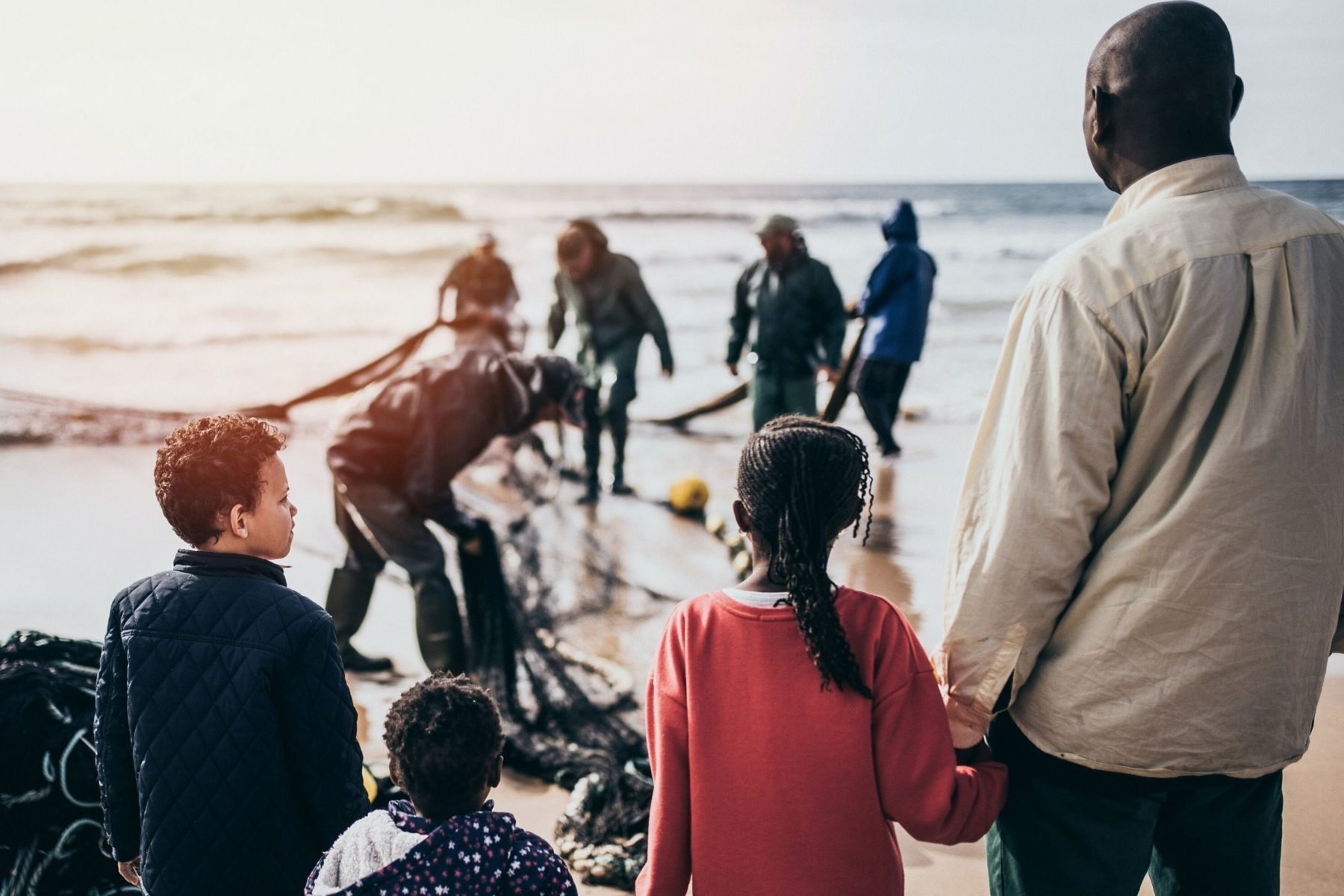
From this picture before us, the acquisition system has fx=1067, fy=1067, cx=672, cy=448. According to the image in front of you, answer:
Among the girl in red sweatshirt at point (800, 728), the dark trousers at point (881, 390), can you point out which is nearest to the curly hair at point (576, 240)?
the dark trousers at point (881, 390)

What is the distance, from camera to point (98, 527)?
6.64 metres

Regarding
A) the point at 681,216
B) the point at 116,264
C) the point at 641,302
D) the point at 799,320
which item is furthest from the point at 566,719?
the point at 681,216

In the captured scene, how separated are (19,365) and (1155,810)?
20.3 m

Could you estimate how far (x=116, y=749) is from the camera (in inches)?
78.5

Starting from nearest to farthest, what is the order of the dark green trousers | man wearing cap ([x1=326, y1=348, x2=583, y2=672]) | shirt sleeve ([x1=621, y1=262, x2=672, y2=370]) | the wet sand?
the wet sand, man wearing cap ([x1=326, y1=348, x2=583, y2=672]), the dark green trousers, shirt sleeve ([x1=621, y1=262, x2=672, y2=370])

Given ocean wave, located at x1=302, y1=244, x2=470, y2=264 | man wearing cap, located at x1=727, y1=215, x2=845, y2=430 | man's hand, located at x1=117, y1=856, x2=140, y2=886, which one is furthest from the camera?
ocean wave, located at x1=302, y1=244, x2=470, y2=264

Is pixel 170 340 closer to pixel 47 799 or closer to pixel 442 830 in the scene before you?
pixel 47 799

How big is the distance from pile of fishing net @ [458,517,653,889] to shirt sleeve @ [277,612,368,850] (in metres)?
1.19

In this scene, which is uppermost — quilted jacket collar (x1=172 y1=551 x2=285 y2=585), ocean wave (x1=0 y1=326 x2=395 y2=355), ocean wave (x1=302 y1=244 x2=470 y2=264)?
quilted jacket collar (x1=172 y1=551 x2=285 y2=585)

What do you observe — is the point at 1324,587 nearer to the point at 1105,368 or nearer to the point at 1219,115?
the point at 1105,368

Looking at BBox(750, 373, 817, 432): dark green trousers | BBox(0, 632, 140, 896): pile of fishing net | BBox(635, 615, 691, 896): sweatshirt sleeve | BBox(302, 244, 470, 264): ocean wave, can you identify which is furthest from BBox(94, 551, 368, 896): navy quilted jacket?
BBox(302, 244, 470, 264): ocean wave

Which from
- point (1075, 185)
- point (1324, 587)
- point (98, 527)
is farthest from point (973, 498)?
point (1075, 185)

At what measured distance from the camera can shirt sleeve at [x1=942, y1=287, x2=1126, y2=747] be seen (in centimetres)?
159

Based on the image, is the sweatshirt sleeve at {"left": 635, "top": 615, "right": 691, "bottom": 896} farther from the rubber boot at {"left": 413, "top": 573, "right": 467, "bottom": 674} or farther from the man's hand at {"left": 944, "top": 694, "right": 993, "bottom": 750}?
the rubber boot at {"left": 413, "top": 573, "right": 467, "bottom": 674}
